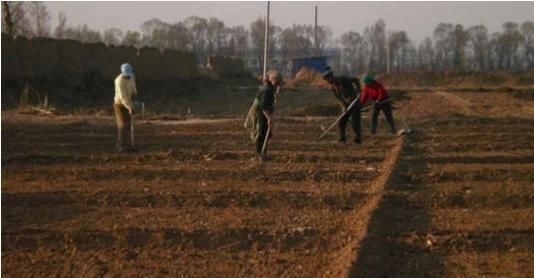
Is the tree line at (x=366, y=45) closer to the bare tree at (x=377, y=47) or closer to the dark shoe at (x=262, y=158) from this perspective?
the bare tree at (x=377, y=47)

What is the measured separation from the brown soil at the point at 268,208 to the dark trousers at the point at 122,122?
356 millimetres

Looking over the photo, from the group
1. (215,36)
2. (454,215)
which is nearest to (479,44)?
(215,36)

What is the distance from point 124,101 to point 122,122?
1.26 ft

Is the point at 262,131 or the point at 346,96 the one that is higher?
the point at 346,96

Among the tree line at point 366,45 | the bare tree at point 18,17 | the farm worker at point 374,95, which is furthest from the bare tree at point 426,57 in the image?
the farm worker at point 374,95

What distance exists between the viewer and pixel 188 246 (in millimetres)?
6707

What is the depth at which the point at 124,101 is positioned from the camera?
12023 mm

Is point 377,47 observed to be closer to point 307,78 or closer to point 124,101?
point 307,78

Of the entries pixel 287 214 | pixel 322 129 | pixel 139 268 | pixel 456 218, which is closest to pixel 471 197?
pixel 456 218

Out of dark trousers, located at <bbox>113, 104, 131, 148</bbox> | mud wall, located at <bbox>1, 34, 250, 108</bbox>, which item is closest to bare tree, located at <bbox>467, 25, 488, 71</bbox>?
mud wall, located at <bbox>1, 34, 250, 108</bbox>

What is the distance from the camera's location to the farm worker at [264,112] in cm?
1114

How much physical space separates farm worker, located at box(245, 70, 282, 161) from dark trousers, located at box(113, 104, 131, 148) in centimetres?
201

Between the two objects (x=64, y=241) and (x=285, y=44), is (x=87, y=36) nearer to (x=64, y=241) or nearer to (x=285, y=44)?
(x=285, y=44)

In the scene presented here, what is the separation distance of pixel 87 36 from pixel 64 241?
6306cm
